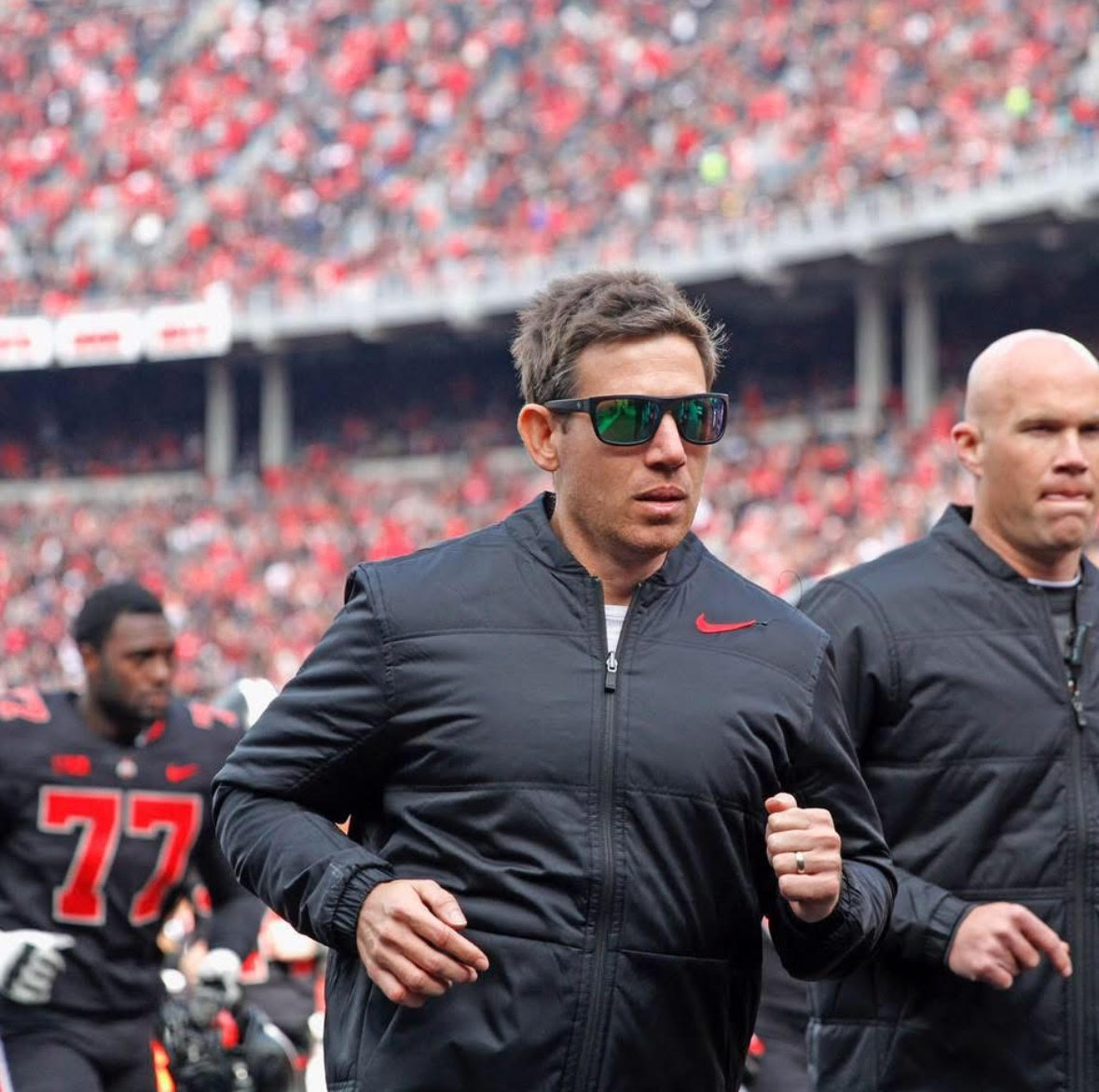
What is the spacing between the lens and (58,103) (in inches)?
1453

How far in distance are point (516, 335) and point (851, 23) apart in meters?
26.4

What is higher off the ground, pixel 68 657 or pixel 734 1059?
pixel 734 1059

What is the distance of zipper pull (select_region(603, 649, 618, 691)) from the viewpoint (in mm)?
2979

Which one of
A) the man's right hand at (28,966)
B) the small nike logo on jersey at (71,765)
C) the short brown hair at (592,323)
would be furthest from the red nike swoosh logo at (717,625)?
the small nike logo on jersey at (71,765)

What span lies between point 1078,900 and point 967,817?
0.80 ft

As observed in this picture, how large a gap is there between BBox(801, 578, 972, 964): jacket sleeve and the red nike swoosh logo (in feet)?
2.65

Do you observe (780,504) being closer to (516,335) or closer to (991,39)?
(991,39)

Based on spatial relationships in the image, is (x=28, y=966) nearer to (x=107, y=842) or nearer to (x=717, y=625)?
(x=107, y=842)

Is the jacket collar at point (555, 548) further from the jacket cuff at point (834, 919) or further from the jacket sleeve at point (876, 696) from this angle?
the jacket sleeve at point (876, 696)

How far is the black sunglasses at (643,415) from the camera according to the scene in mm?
3041

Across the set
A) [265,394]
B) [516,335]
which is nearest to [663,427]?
[516,335]

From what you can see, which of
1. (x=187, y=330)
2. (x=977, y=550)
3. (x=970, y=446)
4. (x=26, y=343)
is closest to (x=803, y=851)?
(x=977, y=550)

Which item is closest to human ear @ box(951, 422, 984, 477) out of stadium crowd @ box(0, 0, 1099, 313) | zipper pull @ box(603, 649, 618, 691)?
zipper pull @ box(603, 649, 618, 691)

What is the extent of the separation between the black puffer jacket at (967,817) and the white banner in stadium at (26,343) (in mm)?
31477
